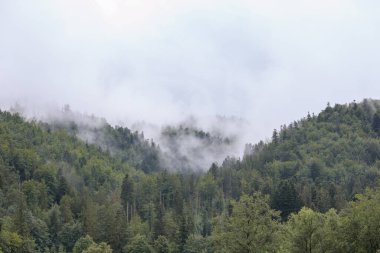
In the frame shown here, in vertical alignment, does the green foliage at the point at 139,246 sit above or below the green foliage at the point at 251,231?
above

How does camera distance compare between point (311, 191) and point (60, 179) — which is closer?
point (311, 191)

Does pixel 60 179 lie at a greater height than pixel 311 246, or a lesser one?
greater

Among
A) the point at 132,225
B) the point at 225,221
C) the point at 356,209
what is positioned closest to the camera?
the point at 356,209

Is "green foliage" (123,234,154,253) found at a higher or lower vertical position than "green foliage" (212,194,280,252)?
higher

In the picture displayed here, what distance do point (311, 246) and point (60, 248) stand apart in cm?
8797

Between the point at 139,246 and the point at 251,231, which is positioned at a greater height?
the point at 139,246

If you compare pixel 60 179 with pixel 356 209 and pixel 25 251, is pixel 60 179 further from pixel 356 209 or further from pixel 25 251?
pixel 356 209

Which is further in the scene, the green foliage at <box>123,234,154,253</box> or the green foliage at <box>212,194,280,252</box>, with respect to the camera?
the green foliage at <box>123,234,154,253</box>

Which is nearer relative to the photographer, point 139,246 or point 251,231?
point 251,231

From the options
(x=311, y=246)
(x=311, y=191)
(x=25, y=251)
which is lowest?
(x=311, y=246)

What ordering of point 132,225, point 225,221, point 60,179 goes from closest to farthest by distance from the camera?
1. point 225,221
2. point 132,225
3. point 60,179

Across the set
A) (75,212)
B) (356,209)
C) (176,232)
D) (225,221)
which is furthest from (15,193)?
(356,209)

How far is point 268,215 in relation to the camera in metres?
63.9

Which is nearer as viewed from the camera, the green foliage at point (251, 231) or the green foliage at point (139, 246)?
the green foliage at point (251, 231)
